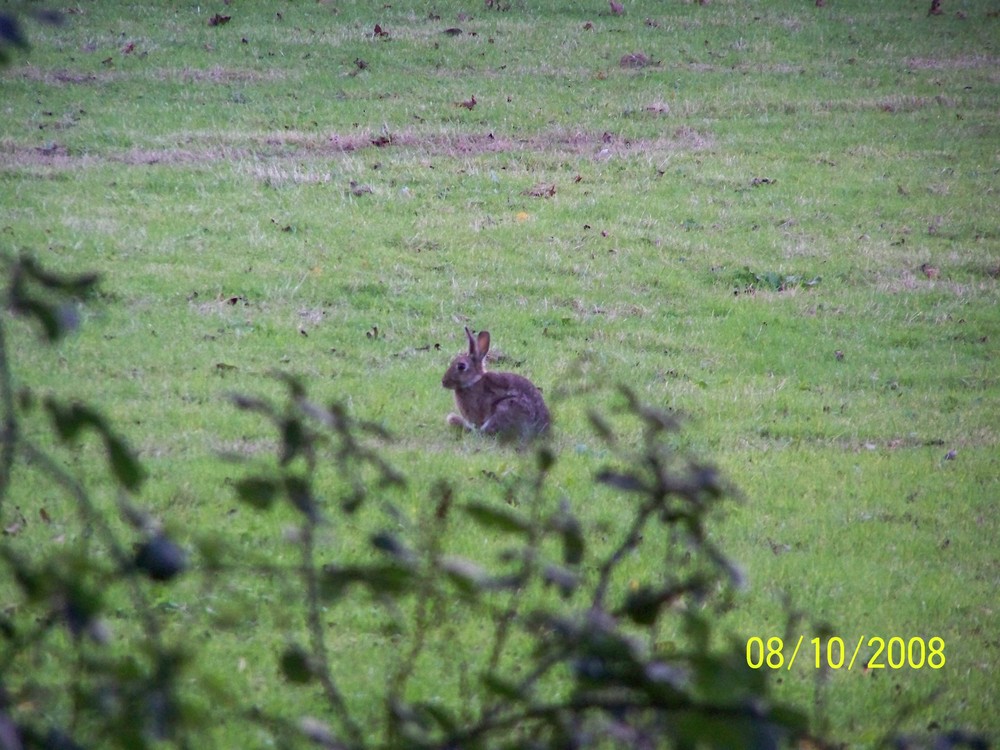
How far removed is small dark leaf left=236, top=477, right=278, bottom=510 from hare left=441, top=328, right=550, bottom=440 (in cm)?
824

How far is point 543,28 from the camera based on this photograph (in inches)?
1287

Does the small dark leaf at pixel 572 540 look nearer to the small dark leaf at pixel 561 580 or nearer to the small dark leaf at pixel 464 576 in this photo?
the small dark leaf at pixel 561 580

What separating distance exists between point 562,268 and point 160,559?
576 inches

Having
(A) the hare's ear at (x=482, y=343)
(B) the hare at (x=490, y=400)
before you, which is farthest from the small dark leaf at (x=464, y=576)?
(A) the hare's ear at (x=482, y=343)

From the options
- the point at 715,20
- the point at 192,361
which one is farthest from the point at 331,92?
the point at 192,361

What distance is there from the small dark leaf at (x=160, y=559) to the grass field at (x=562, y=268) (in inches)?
13.1

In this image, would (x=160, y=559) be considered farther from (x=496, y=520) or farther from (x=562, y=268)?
(x=562, y=268)

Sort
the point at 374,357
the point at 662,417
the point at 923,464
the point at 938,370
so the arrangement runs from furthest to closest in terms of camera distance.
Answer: the point at 938,370 → the point at 374,357 → the point at 923,464 → the point at 662,417

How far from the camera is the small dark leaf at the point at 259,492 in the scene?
2.56 meters

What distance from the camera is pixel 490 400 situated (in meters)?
11.1

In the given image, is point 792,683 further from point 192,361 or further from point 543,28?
point 543,28

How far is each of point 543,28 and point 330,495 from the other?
2577 centimetres

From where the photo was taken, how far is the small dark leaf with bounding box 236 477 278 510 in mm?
2564

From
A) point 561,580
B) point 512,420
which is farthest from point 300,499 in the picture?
point 512,420
